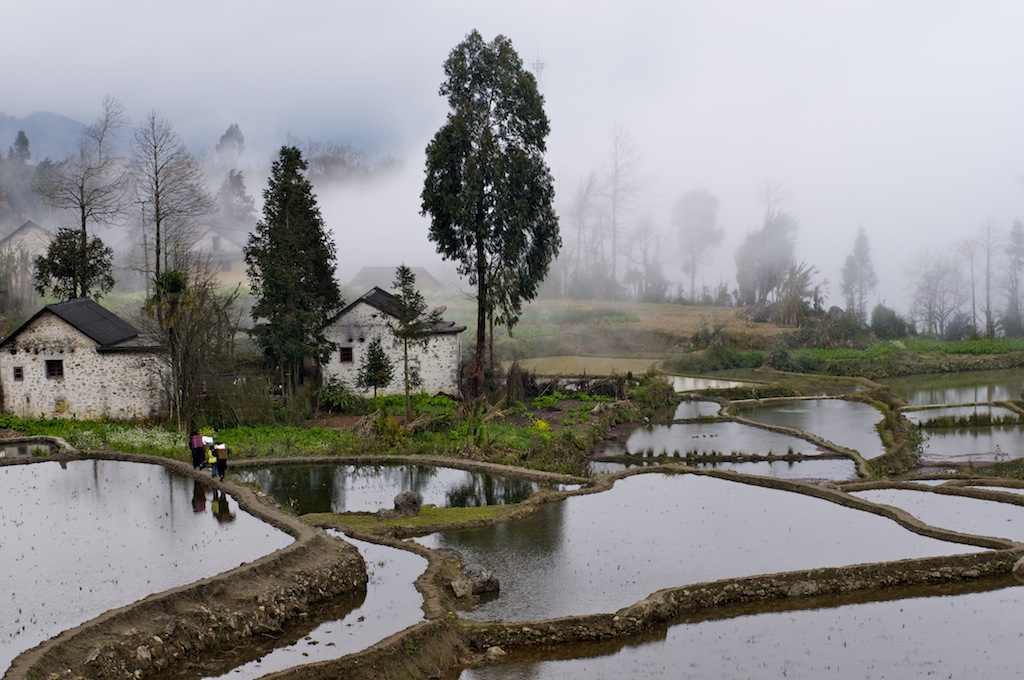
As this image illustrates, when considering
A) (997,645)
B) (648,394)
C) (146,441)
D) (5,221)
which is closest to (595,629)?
(997,645)

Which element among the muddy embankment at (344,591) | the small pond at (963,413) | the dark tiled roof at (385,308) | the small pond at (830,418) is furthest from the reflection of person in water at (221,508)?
the small pond at (963,413)

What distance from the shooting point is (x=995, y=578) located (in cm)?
1941

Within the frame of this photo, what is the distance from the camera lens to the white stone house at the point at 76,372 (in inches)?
1388

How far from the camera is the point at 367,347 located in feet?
134

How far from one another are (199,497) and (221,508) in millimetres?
1292

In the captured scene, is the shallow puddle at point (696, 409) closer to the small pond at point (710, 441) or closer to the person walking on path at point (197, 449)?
the small pond at point (710, 441)

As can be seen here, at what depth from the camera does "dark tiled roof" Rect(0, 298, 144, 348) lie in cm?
3525

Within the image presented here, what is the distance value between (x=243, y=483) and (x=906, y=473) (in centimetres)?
1804

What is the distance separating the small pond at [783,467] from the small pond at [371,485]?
380cm

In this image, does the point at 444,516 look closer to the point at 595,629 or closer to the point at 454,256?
the point at 595,629

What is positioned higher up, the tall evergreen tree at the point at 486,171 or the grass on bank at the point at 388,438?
the tall evergreen tree at the point at 486,171

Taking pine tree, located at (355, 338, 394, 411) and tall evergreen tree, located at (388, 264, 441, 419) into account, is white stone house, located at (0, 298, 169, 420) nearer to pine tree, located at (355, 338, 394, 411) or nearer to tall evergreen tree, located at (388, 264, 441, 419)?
pine tree, located at (355, 338, 394, 411)

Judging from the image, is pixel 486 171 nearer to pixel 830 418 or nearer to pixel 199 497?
pixel 830 418

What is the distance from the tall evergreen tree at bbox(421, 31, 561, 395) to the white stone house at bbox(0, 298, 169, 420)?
41.6 ft
